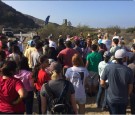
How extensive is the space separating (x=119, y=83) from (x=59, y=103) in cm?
144

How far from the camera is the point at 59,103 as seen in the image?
5.84 meters

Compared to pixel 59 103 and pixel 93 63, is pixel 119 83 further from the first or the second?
pixel 93 63

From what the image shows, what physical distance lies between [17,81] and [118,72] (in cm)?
196

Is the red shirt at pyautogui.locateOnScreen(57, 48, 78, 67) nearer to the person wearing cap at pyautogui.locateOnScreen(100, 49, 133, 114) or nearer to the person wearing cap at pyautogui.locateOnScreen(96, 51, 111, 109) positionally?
the person wearing cap at pyautogui.locateOnScreen(96, 51, 111, 109)

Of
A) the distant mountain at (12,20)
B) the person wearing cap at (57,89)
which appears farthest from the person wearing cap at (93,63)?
the distant mountain at (12,20)

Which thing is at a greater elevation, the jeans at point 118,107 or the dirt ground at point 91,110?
the jeans at point 118,107

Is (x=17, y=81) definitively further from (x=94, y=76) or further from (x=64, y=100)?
(x=94, y=76)

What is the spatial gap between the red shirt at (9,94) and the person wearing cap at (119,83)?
1.79m

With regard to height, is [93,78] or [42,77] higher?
[42,77]

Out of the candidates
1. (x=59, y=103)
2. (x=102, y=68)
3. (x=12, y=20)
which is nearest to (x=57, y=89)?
(x=59, y=103)

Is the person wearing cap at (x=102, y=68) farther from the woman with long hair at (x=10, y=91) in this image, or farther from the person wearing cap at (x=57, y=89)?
the woman with long hair at (x=10, y=91)

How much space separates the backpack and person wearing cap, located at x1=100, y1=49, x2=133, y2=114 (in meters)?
1.20

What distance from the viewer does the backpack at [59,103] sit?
5840 mm

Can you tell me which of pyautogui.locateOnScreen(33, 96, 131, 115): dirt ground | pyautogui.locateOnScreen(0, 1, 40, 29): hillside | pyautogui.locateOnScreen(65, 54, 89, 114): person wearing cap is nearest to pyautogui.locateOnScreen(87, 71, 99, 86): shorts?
pyautogui.locateOnScreen(33, 96, 131, 115): dirt ground
